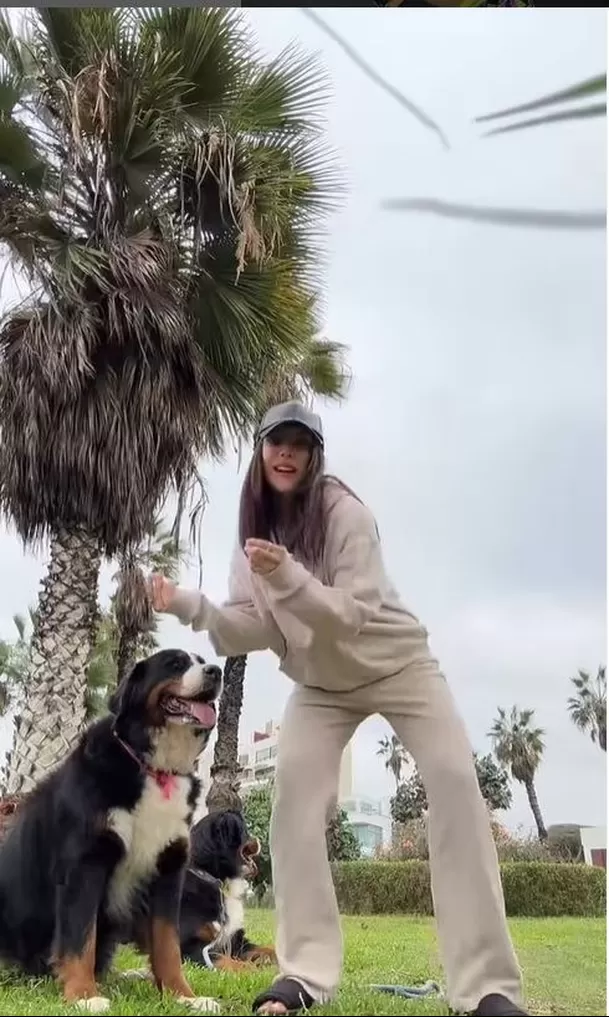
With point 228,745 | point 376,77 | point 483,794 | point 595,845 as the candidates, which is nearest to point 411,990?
point 483,794

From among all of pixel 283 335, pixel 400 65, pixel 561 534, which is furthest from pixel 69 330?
pixel 561 534

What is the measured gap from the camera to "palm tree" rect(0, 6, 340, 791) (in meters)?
2.61

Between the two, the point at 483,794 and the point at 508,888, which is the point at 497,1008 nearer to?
the point at 508,888

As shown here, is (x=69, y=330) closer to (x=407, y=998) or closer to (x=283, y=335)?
(x=283, y=335)

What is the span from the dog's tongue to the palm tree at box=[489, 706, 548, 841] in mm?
700

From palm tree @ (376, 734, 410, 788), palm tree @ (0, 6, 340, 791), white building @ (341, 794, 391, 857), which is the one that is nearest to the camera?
palm tree @ (376, 734, 410, 788)

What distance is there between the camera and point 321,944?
90.7 inches

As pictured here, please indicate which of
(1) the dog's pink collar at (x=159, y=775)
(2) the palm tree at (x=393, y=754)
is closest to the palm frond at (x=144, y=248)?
(1) the dog's pink collar at (x=159, y=775)

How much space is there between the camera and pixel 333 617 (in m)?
2.22

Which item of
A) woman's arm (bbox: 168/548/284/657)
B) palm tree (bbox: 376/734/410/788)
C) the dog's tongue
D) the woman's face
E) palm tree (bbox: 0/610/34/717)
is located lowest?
palm tree (bbox: 376/734/410/788)

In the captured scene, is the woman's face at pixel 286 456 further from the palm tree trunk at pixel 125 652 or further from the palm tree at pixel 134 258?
the palm tree trunk at pixel 125 652

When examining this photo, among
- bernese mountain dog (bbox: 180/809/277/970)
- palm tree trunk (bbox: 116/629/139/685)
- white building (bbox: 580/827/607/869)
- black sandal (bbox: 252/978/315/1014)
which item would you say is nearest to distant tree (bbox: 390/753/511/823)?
white building (bbox: 580/827/607/869)

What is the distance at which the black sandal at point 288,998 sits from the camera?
2.20m

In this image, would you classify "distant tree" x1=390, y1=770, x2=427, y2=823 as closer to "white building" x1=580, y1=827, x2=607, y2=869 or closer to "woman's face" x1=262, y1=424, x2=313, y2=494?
"white building" x1=580, y1=827, x2=607, y2=869
